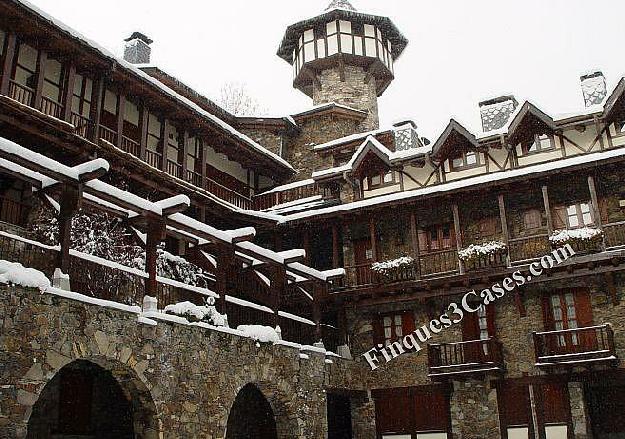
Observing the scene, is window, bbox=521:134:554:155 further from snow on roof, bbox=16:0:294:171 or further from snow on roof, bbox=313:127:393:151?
snow on roof, bbox=16:0:294:171

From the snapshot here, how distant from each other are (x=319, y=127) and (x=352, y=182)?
7153 mm

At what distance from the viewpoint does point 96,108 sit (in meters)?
20.5

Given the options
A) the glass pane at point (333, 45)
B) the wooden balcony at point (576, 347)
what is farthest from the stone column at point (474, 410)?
the glass pane at point (333, 45)

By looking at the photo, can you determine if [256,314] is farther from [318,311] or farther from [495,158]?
[495,158]

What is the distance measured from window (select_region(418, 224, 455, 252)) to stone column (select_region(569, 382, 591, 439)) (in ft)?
20.0

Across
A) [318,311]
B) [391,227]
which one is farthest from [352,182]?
[318,311]

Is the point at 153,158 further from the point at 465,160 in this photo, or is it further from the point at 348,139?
the point at 465,160

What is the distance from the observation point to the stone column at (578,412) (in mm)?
19766

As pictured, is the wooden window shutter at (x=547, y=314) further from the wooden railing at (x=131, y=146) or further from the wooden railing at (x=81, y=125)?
the wooden railing at (x=81, y=125)

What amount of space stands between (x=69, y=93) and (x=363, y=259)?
1142 cm

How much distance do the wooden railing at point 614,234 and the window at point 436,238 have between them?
499cm

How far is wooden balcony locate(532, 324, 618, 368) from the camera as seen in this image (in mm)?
19109

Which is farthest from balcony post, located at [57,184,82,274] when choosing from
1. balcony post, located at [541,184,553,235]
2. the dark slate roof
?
the dark slate roof

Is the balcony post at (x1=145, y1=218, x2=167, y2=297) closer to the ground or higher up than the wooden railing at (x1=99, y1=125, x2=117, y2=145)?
closer to the ground
